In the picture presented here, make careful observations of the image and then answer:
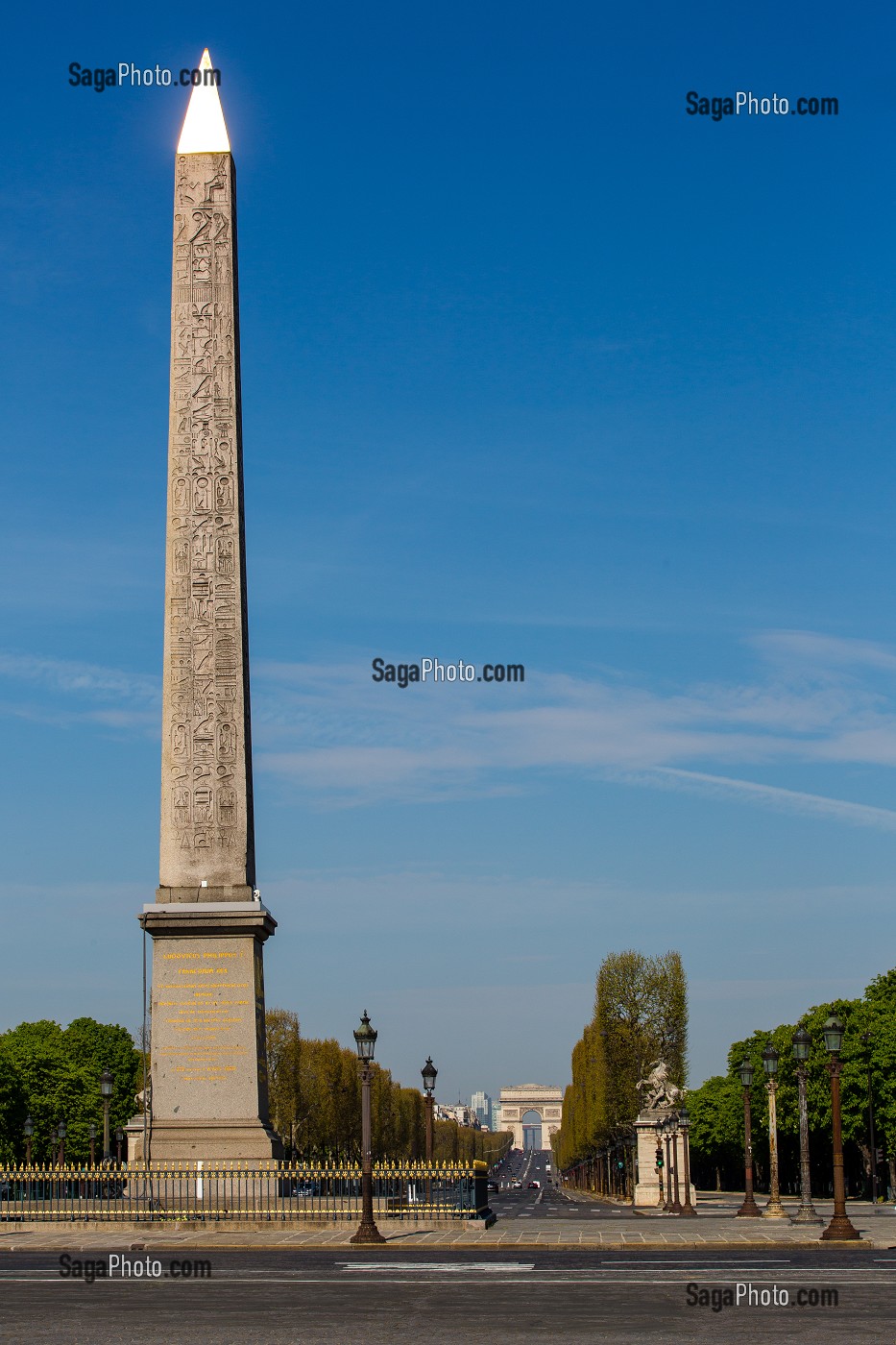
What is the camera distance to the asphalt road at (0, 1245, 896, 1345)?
13086mm

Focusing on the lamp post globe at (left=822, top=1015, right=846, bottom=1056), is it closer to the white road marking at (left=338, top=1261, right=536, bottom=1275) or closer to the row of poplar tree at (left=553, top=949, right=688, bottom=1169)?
the white road marking at (left=338, top=1261, right=536, bottom=1275)

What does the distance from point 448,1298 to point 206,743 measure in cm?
1403

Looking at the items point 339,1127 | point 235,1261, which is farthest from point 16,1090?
point 235,1261

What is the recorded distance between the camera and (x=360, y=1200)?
27750 mm

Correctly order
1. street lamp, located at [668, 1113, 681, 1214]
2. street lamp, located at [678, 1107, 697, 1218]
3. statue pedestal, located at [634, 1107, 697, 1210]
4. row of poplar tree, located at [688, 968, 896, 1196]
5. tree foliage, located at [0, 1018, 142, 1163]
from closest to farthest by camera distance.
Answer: street lamp, located at [678, 1107, 697, 1218]
street lamp, located at [668, 1113, 681, 1214]
statue pedestal, located at [634, 1107, 697, 1210]
row of poplar tree, located at [688, 968, 896, 1196]
tree foliage, located at [0, 1018, 142, 1163]

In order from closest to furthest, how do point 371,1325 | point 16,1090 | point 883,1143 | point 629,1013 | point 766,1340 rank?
point 766,1340 < point 371,1325 < point 883,1143 < point 629,1013 < point 16,1090

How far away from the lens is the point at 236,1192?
26.5 m

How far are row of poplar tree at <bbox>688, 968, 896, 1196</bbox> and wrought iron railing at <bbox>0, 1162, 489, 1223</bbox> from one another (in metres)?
23.6

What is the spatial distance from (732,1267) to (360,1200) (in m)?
9.32

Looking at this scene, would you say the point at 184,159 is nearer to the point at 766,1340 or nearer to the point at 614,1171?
the point at 766,1340

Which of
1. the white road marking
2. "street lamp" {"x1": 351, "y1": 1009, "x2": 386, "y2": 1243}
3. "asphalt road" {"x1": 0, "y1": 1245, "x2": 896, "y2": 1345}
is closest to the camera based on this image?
"asphalt road" {"x1": 0, "y1": 1245, "x2": 896, "y2": 1345}

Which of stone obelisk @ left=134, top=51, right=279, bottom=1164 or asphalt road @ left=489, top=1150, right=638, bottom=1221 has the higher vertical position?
stone obelisk @ left=134, top=51, right=279, bottom=1164

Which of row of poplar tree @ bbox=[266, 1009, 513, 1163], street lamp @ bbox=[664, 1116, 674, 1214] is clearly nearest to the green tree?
row of poplar tree @ bbox=[266, 1009, 513, 1163]

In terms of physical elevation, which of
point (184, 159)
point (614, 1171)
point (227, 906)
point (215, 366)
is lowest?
point (614, 1171)
